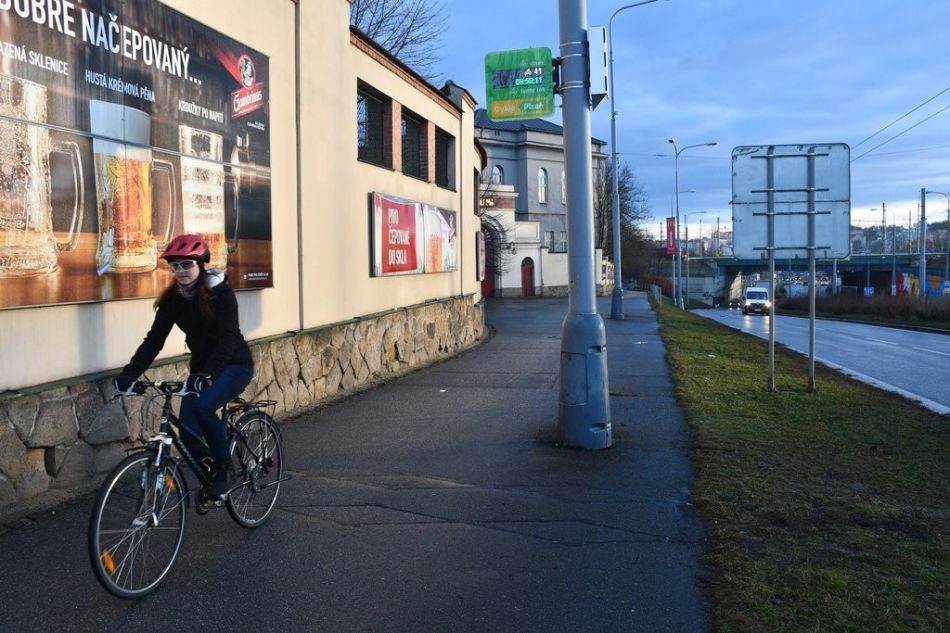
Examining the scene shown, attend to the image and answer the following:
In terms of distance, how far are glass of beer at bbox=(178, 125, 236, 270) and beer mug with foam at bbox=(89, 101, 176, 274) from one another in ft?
1.32

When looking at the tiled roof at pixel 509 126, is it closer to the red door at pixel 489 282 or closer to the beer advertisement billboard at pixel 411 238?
the red door at pixel 489 282

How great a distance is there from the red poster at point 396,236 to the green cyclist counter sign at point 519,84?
4.30 meters

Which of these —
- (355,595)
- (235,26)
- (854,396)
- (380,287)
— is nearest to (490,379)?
(380,287)

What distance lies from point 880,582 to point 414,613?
2.35 metres

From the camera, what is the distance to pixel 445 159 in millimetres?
19438

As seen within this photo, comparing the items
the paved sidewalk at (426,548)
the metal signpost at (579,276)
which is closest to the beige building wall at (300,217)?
the paved sidewalk at (426,548)

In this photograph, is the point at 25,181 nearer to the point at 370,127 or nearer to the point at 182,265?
the point at 182,265

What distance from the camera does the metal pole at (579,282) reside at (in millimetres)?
7523

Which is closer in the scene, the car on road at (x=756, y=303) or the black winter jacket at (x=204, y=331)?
the black winter jacket at (x=204, y=331)

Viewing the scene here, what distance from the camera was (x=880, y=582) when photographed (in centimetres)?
421

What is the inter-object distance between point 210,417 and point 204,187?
13.7 feet

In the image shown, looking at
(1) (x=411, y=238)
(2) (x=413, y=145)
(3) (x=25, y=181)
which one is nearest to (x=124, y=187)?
(3) (x=25, y=181)

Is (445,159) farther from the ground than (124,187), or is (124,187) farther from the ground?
(445,159)

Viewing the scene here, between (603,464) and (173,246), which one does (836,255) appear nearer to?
(603,464)
